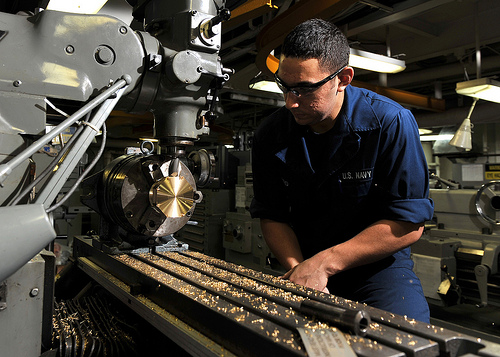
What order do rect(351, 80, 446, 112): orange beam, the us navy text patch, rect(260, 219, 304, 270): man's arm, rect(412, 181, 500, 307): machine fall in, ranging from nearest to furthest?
the us navy text patch
rect(260, 219, 304, 270): man's arm
rect(412, 181, 500, 307): machine
rect(351, 80, 446, 112): orange beam

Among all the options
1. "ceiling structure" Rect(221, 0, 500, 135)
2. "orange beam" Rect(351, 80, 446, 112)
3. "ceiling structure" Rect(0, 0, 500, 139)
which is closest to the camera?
"ceiling structure" Rect(0, 0, 500, 139)

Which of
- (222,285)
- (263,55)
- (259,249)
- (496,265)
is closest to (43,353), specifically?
(222,285)

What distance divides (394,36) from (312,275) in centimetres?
340

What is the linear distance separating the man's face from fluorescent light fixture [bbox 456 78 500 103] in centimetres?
222

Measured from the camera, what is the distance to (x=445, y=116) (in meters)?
4.77

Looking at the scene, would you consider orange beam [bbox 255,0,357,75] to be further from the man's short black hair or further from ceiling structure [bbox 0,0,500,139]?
the man's short black hair

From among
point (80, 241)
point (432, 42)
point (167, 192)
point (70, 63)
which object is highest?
point (432, 42)

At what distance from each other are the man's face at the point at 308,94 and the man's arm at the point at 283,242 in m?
0.43

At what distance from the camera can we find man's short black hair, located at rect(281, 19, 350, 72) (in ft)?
3.48

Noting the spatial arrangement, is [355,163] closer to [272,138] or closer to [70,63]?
[272,138]

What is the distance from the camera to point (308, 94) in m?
1.10

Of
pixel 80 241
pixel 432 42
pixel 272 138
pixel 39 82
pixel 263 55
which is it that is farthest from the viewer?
pixel 432 42

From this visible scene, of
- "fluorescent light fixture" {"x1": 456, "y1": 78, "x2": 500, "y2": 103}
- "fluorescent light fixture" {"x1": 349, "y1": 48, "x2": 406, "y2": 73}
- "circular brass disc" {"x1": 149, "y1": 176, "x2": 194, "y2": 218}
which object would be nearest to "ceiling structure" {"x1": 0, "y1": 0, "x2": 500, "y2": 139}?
"fluorescent light fixture" {"x1": 456, "y1": 78, "x2": 500, "y2": 103}

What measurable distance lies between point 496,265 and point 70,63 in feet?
8.90
